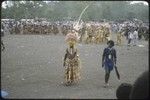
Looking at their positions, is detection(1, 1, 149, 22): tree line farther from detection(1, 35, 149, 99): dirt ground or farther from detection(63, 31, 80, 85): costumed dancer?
detection(63, 31, 80, 85): costumed dancer

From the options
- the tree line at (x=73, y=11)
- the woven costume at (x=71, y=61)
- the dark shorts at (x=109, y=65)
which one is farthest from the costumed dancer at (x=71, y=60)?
the tree line at (x=73, y=11)

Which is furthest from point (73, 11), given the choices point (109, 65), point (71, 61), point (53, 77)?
point (109, 65)

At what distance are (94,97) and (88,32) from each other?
21587 mm

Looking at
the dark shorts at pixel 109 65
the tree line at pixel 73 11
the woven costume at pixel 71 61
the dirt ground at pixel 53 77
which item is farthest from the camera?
the tree line at pixel 73 11

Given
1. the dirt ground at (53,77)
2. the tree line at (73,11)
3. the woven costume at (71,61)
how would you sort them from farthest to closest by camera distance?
the tree line at (73,11), the woven costume at (71,61), the dirt ground at (53,77)

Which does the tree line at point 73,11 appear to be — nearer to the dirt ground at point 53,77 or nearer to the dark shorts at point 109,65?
the dirt ground at point 53,77

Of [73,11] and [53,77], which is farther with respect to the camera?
[73,11]

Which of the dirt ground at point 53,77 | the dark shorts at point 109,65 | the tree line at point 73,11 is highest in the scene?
the tree line at point 73,11

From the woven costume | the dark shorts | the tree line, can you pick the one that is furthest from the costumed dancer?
the tree line

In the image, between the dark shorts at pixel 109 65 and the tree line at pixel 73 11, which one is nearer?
the dark shorts at pixel 109 65

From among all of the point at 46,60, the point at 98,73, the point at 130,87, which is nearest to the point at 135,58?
the point at 46,60

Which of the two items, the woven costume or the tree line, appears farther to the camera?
the tree line

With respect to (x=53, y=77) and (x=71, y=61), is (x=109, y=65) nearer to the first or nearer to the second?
(x=71, y=61)

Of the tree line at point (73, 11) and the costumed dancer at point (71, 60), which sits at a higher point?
the tree line at point (73, 11)
